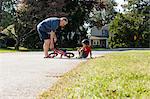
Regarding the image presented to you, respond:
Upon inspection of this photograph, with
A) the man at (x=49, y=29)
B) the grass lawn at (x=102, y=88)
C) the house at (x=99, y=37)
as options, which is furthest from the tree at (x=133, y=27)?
the grass lawn at (x=102, y=88)

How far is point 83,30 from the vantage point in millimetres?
63094

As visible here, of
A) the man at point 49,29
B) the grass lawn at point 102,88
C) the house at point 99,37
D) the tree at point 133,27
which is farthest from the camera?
the house at point 99,37

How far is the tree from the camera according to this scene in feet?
234

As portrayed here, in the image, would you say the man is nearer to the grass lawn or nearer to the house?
the grass lawn

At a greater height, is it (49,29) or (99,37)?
(99,37)

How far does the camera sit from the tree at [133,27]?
71375 millimetres

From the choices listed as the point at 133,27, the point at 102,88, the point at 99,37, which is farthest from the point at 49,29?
the point at 99,37

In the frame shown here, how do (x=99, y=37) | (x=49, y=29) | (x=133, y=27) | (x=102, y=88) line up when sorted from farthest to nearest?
(x=99, y=37) → (x=133, y=27) → (x=49, y=29) → (x=102, y=88)

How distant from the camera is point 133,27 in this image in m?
72.9

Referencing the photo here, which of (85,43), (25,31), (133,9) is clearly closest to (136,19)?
(133,9)

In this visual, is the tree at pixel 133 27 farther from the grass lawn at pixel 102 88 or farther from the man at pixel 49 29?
the grass lawn at pixel 102 88

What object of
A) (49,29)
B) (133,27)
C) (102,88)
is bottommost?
(102,88)

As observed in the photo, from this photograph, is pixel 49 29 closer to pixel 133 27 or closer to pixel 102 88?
pixel 102 88

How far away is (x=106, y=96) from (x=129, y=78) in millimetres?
2379
